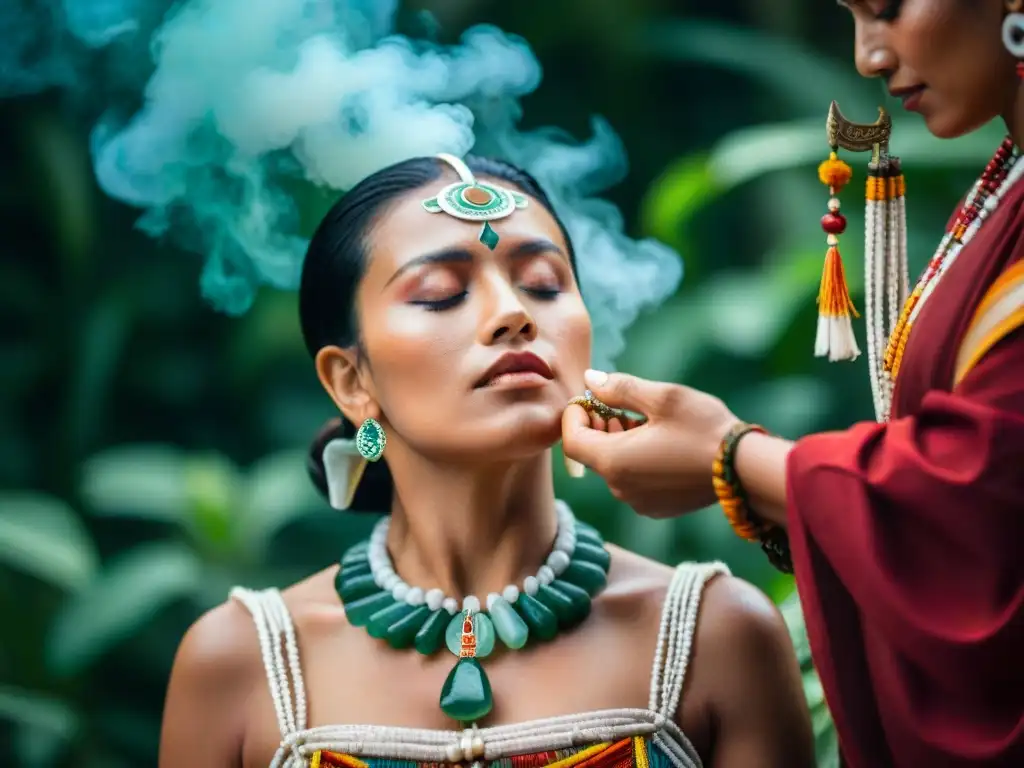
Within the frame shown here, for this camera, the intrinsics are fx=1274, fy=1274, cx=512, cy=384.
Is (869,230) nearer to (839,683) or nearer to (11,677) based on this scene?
(839,683)

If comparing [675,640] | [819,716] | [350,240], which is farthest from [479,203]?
[819,716]

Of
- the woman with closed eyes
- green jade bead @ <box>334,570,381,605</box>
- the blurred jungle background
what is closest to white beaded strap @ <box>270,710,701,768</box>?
the woman with closed eyes

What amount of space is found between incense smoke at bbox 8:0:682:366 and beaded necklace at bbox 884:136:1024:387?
691mm

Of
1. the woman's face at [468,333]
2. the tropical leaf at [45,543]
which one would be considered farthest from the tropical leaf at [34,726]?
the woman's face at [468,333]

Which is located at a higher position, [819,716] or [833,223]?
[833,223]

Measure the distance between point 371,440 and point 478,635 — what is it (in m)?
0.33

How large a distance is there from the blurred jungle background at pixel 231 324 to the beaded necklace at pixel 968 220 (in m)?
0.94

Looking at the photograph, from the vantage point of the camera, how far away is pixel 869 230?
1620 mm

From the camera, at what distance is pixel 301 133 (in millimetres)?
2055

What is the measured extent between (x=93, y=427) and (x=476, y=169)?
4.98ft

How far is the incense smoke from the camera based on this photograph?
2047 mm

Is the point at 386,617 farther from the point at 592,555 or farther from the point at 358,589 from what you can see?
the point at 592,555

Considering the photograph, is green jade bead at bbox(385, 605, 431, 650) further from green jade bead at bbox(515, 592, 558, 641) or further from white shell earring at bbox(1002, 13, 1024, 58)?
white shell earring at bbox(1002, 13, 1024, 58)

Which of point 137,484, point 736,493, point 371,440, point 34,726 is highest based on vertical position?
point 736,493
